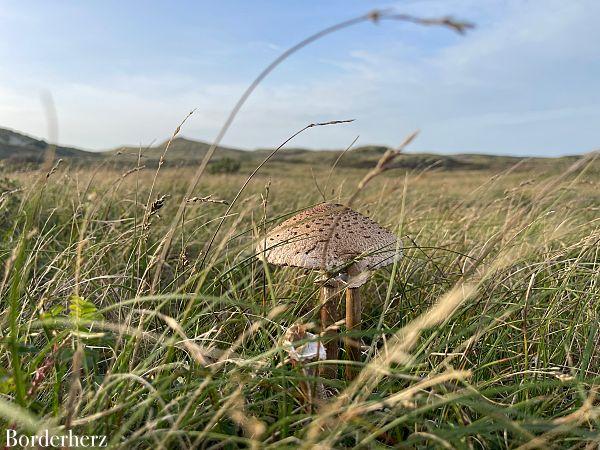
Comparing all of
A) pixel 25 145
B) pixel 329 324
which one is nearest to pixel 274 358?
pixel 329 324

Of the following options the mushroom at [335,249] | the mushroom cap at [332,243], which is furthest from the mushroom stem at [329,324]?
the mushroom cap at [332,243]

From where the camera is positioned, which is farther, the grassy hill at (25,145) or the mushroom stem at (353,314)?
the mushroom stem at (353,314)

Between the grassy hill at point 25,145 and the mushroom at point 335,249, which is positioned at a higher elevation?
the grassy hill at point 25,145

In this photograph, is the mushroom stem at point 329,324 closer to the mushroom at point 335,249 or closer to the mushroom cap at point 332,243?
the mushroom at point 335,249

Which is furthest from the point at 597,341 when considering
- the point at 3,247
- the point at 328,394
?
the point at 3,247

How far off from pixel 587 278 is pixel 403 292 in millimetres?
1159

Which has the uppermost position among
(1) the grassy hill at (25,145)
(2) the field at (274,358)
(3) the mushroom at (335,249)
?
(1) the grassy hill at (25,145)

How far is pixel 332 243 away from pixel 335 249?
0.03 m

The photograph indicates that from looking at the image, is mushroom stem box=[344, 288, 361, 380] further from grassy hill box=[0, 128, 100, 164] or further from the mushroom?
grassy hill box=[0, 128, 100, 164]

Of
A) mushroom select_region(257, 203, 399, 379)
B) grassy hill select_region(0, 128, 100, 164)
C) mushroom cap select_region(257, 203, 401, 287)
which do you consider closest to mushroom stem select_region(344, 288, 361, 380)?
mushroom select_region(257, 203, 399, 379)

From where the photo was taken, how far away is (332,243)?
6.56 feet

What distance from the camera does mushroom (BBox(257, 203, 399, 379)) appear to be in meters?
1.95

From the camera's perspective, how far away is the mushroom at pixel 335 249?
1954 millimetres

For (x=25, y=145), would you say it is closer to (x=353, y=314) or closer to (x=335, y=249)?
(x=335, y=249)
